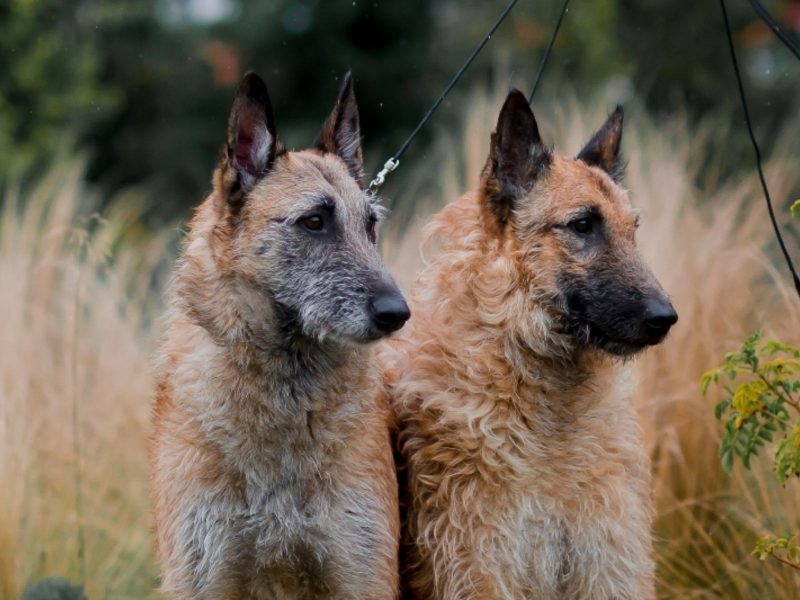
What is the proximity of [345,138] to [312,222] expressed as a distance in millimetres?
567

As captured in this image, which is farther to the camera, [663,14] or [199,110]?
[199,110]

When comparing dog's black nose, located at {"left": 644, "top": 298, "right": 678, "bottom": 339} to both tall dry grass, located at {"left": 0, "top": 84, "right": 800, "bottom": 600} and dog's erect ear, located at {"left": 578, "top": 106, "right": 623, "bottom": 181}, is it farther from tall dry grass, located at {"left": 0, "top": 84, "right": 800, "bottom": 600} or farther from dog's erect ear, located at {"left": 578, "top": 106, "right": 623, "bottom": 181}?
tall dry grass, located at {"left": 0, "top": 84, "right": 800, "bottom": 600}

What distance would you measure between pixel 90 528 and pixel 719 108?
12006 millimetres

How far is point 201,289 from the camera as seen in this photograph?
14.9 ft

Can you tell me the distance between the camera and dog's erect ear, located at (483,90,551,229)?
476 centimetres

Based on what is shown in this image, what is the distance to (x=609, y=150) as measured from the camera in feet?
16.9

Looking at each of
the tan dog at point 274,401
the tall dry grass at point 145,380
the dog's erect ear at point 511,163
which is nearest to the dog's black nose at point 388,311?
the tan dog at point 274,401

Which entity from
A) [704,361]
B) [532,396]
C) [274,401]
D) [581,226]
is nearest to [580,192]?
[581,226]

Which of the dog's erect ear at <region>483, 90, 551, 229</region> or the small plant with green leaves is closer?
the small plant with green leaves

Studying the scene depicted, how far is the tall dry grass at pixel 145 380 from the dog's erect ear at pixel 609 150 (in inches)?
59.6

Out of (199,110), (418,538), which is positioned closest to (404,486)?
(418,538)

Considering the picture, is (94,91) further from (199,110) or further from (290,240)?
(290,240)

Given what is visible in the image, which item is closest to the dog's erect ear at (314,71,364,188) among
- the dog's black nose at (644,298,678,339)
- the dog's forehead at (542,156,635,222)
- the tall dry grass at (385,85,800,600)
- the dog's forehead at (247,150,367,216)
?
the dog's forehead at (247,150,367,216)

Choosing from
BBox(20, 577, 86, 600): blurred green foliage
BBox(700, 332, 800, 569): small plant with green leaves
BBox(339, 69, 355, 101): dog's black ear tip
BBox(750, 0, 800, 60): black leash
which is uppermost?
BBox(750, 0, 800, 60): black leash
